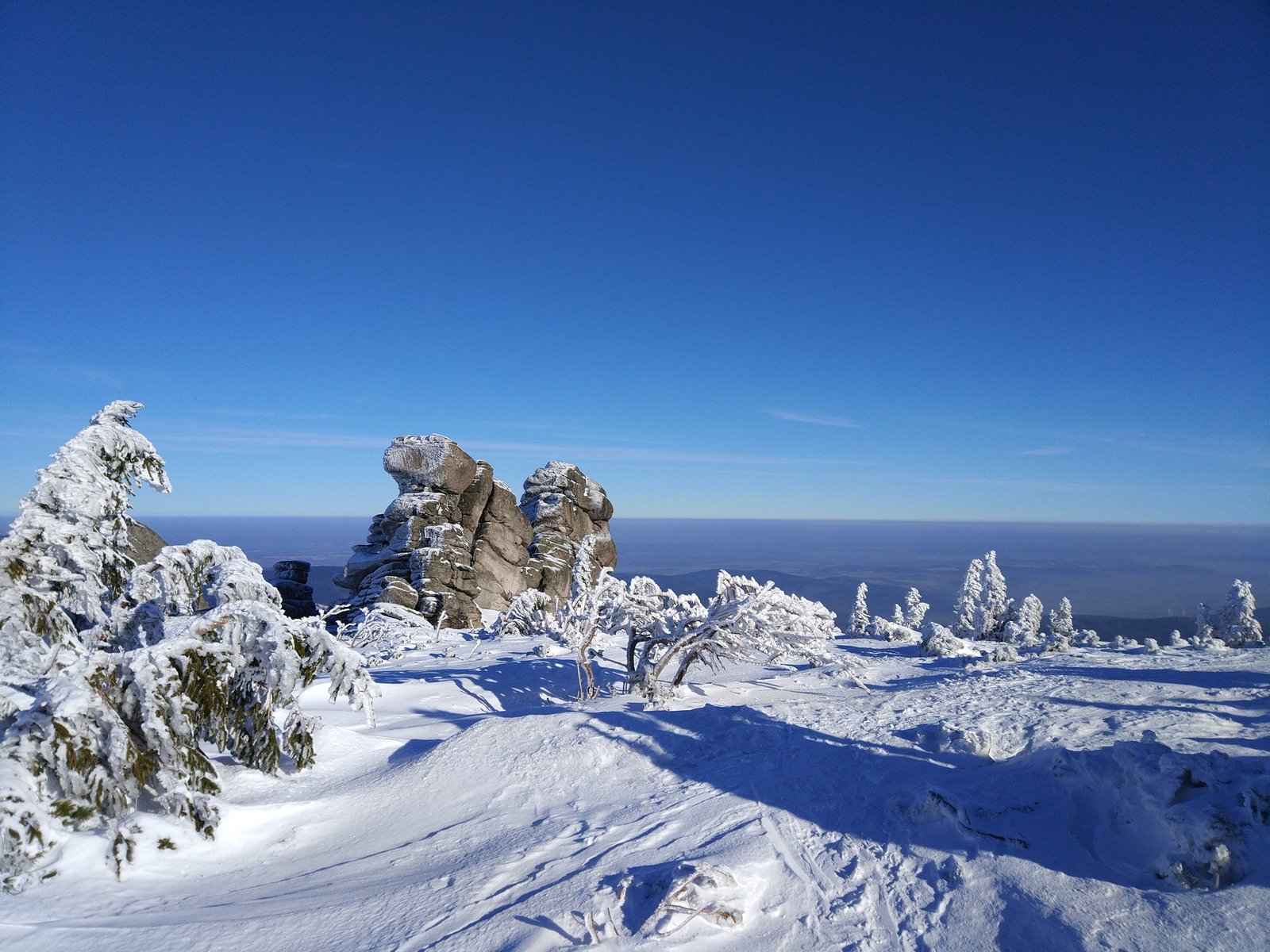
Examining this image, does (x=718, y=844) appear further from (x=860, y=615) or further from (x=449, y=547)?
(x=860, y=615)

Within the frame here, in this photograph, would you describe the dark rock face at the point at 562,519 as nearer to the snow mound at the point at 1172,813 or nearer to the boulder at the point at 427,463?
the boulder at the point at 427,463

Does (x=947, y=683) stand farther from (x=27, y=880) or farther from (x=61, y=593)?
(x=61, y=593)

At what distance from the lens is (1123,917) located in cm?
378

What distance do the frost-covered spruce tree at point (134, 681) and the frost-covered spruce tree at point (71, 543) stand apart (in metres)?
0.02

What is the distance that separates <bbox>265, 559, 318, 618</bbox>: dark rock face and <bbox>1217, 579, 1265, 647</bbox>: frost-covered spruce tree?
136 ft

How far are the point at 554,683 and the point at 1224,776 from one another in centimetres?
1260

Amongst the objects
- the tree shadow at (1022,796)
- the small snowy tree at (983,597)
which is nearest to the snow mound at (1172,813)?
the tree shadow at (1022,796)

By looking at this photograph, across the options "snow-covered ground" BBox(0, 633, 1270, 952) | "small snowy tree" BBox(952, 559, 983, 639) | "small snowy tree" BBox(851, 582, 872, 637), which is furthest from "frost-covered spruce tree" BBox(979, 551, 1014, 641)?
"snow-covered ground" BBox(0, 633, 1270, 952)

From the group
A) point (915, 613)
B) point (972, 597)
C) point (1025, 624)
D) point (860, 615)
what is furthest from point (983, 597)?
point (860, 615)

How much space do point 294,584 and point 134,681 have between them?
2841 cm

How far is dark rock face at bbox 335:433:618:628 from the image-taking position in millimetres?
27719


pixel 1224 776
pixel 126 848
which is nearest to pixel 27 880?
pixel 126 848

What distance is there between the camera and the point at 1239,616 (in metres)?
26.9

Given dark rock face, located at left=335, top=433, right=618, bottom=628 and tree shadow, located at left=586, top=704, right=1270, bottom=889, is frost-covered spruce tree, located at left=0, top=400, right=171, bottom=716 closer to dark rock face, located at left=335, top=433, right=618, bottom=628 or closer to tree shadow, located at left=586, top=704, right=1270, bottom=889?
tree shadow, located at left=586, top=704, right=1270, bottom=889
